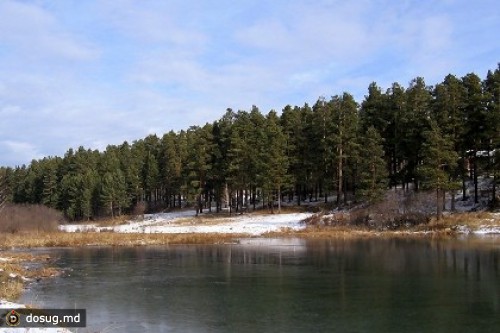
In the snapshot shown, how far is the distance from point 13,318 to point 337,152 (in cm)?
5977

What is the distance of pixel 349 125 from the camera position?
71750 mm

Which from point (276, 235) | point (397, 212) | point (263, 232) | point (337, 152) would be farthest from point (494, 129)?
point (263, 232)

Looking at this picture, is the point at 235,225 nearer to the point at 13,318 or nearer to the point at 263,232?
the point at 263,232

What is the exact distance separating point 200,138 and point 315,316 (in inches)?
2557

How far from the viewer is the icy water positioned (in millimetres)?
→ 17969

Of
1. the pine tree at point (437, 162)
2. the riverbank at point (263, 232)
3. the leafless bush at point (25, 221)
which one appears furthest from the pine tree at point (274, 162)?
the leafless bush at point (25, 221)

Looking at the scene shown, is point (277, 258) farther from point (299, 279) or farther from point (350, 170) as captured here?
point (350, 170)

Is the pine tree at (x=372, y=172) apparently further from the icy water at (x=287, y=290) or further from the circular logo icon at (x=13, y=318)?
the circular logo icon at (x=13, y=318)

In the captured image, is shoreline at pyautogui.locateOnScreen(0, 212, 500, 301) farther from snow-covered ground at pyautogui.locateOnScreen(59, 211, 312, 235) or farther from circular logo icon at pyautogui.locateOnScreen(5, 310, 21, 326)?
circular logo icon at pyautogui.locateOnScreen(5, 310, 21, 326)

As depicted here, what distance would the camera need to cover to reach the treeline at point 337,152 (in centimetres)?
6012

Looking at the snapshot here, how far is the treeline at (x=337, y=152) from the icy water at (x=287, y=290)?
21.0m

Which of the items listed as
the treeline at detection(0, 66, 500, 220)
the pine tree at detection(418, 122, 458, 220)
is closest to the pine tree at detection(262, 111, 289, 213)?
the treeline at detection(0, 66, 500, 220)

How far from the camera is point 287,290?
24.3m

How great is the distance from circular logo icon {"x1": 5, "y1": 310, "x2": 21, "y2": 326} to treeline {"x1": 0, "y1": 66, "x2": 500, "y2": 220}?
147ft
